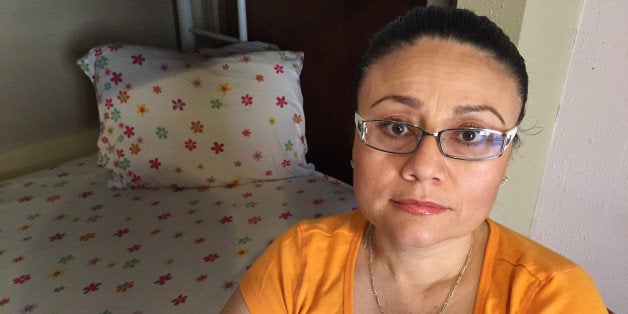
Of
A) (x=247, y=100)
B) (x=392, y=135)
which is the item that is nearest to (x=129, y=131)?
(x=247, y=100)

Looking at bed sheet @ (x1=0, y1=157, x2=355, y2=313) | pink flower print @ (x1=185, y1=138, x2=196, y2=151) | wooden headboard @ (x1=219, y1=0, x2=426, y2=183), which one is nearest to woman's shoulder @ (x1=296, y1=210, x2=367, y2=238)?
bed sheet @ (x1=0, y1=157, x2=355, y2=313)

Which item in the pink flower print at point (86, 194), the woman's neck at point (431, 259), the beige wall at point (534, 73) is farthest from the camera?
the pink flower print at point (86, 194)

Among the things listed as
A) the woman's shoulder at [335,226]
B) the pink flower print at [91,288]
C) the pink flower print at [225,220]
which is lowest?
the pink flower print at [91,288]

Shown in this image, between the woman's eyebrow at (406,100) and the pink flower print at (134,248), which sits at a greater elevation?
the woman's eyebrow at (406,100)

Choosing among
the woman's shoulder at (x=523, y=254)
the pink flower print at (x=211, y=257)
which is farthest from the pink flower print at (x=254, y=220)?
the woman's shoulder at (x=523, y=254)

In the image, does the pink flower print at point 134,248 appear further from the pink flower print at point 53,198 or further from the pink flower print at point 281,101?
the pink flower print at point 281,101

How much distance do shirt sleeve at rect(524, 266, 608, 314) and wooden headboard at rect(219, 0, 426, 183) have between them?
1.01m

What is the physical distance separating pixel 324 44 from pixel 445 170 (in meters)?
1.25

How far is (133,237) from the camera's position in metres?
1.49

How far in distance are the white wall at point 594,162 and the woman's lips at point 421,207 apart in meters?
0.77

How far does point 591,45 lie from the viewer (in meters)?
1.22

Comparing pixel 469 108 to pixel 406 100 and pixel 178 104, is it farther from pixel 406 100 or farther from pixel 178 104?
pixel 178 104

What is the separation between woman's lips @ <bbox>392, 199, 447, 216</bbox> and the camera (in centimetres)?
70

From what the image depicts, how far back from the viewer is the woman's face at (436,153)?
0.70 metres
